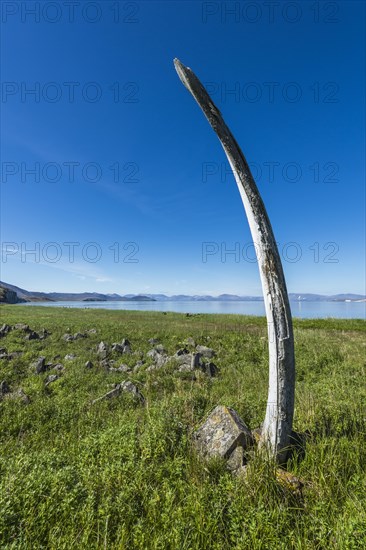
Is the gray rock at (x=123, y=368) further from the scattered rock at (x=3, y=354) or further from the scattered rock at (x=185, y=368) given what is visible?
the scattered rock at (x=3, y=354)

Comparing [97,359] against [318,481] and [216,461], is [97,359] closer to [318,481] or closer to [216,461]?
[216,461]

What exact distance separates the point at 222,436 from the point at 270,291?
101 inches

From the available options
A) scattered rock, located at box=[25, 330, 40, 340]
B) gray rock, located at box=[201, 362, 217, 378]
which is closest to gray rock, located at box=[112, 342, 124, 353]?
gray rock, located at box=[201, 362, 217, 378]

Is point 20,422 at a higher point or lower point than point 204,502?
lower

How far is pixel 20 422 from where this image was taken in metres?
6.63

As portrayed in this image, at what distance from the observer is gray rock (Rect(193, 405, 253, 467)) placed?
3.97m

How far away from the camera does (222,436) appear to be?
415cm

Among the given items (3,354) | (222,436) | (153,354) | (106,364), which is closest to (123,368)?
(106,364)

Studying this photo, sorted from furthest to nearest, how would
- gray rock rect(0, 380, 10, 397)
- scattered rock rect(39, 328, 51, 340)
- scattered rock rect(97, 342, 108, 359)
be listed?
scattered rock rect(39, 328, 51, 340) → scattered rock rect(97, 342, 108, 359) → gray rock rect(0, 380, 10, 397)

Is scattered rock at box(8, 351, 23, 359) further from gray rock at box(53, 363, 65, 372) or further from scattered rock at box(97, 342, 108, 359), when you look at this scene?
scattered rock at box(97, 342, 108, 359)

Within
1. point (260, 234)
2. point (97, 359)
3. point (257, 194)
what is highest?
point (257, 194)

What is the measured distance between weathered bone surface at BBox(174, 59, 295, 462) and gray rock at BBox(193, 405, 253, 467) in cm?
37

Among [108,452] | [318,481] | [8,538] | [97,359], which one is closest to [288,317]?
[318,481]

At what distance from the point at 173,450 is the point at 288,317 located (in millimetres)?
3043
